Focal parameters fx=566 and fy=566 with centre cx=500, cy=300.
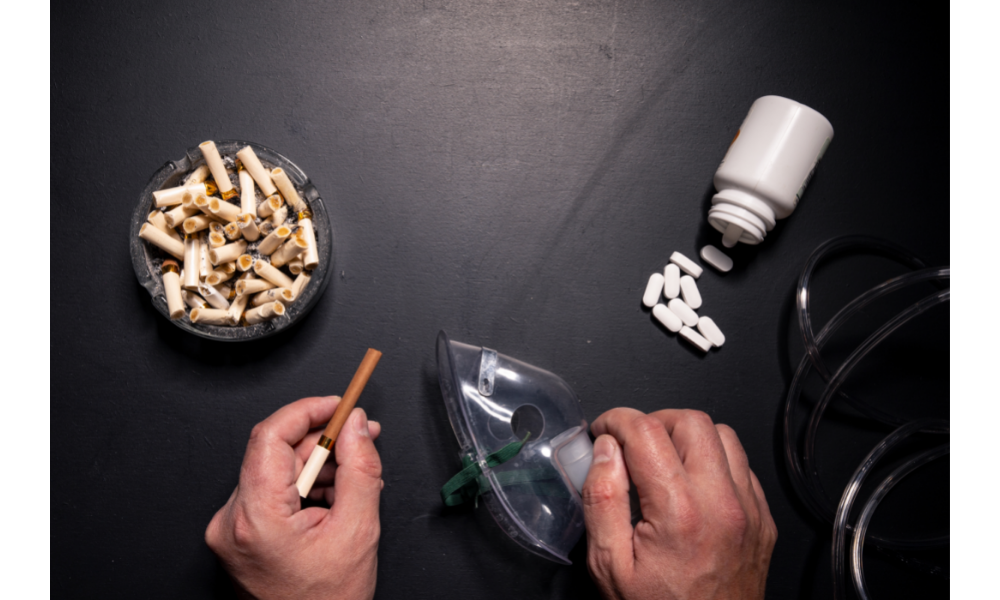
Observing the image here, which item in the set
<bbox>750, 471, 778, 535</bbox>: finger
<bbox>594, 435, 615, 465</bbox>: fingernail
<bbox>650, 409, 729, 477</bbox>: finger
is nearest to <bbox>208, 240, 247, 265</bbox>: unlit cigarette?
<bbox>594, 435, 615, 465</bbox>: fingernail

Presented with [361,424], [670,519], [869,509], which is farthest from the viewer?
[869,509]

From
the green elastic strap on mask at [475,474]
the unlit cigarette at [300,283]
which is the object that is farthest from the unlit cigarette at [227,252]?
the green elastic strap on mask at [475,474]

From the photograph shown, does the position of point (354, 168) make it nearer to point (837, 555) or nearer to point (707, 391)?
point (707, 391)

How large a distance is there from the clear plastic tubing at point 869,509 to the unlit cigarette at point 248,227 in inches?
45.5

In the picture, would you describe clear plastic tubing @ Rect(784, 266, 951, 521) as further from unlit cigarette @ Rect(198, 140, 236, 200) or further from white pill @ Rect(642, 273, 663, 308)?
unlit cigarette @ Rect(198, 140, 236, 200)

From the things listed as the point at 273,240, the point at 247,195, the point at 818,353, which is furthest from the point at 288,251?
the point at 818,353

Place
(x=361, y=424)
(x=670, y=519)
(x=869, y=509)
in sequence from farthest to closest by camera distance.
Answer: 1. (x=869, y=509)
2. (x=361, y=424)
3. (x=670, y=519)

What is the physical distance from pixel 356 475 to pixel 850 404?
94 centimetres

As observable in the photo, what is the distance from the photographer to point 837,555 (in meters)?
1.00

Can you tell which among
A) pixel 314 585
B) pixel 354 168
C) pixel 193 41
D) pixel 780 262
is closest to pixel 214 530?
pixel 314 585

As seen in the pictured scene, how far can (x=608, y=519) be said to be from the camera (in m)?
Result: 0.83

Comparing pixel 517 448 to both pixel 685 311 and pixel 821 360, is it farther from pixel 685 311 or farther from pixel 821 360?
pixel 821 360

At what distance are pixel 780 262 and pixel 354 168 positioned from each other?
0.85m

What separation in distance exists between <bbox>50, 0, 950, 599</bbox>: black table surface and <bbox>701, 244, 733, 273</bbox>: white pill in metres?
0.03
